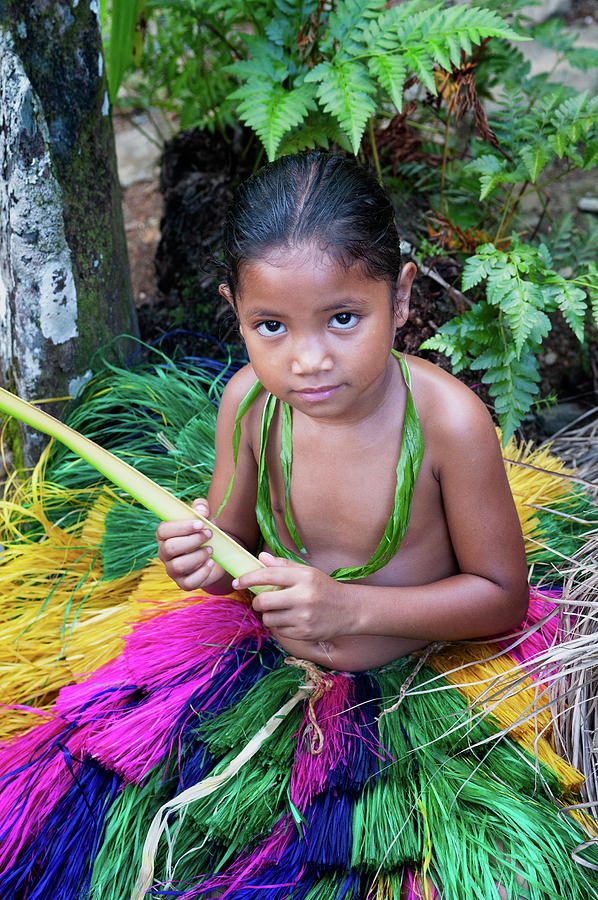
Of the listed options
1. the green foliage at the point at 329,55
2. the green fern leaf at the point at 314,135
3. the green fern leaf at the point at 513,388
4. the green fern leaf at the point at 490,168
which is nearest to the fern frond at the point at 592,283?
the green fern leaf at the point at 513,388

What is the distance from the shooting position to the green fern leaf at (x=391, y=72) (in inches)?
68.7

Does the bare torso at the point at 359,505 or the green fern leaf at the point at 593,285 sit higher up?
the green fern leaf at the point at 593,285

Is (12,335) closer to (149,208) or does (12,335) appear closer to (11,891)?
(11,891)

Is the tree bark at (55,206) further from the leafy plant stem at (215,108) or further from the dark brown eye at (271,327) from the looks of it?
the dark brown eye at (271,327)

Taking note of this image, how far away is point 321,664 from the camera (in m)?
1.43

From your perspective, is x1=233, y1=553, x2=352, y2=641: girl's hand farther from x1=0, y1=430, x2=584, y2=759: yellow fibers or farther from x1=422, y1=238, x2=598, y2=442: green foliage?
x1=422, y1=238, x2=598, y2=442: green foliage

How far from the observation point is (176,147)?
264 centimetres

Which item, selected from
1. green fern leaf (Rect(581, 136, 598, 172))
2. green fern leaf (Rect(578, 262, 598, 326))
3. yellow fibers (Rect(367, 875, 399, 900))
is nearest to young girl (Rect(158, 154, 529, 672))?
yellow fibers (Rect(367, 875, 399, 900))

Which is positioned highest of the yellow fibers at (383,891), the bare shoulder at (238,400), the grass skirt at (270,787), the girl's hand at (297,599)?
the bare shoulder at (238,400)

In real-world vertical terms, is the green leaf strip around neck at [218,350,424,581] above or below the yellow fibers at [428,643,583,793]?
above

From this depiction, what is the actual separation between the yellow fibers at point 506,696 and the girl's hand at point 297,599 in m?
0.22

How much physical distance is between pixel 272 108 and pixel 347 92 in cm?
17

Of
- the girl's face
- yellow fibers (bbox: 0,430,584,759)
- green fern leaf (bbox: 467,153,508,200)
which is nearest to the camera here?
the girl's face

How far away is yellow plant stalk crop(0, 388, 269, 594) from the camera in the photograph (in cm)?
110
